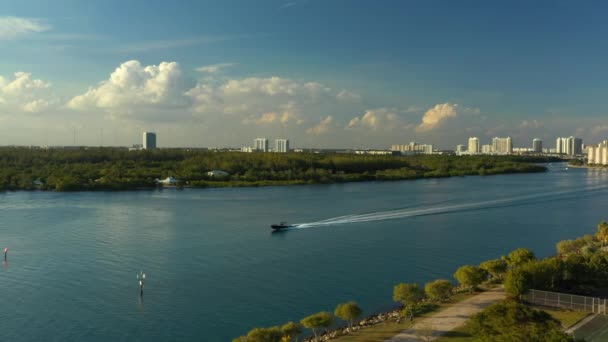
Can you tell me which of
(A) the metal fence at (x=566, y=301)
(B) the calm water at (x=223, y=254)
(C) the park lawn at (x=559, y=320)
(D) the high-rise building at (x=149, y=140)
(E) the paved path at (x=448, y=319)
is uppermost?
(D) the high-rise building at (x=149, y=140)

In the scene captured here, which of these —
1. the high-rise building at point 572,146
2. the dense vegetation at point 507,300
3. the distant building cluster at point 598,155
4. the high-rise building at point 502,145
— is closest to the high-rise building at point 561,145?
the high-rise building at point 572,146

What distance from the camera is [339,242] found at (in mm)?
8547

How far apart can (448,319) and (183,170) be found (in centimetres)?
1892

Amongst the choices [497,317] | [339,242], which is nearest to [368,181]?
[339,242]

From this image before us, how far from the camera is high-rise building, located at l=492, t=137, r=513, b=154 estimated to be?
237 feet

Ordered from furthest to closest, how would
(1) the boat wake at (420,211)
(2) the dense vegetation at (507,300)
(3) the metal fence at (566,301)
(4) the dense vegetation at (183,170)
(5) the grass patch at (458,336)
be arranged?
(4) the dense vegetation at (183,170) < (1) the boat wake at (420,211) < (3) the metal fence at (566,301) < (5) the grass patch at (458,336) < (2) the dense vegetation at (507,300)

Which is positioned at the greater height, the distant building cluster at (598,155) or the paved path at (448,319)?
the distant building cluster at (598,155)

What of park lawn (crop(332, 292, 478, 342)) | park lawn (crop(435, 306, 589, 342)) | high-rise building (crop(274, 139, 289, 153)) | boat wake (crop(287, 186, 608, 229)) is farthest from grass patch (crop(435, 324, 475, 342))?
high-rise building (crop(274, 139, 289, 153))

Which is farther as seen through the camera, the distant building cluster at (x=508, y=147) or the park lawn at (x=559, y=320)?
the distant building cluster at (x=508, y=147)

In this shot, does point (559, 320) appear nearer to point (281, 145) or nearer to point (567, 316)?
point (567, 316)

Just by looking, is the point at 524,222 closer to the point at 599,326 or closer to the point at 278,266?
the point at 278,266

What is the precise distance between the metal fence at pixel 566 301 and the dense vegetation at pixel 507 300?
11 centimetres

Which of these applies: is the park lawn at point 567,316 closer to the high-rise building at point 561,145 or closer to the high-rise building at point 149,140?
the high-rise building at point 149,140

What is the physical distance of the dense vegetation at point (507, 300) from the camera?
3080 millimetres
